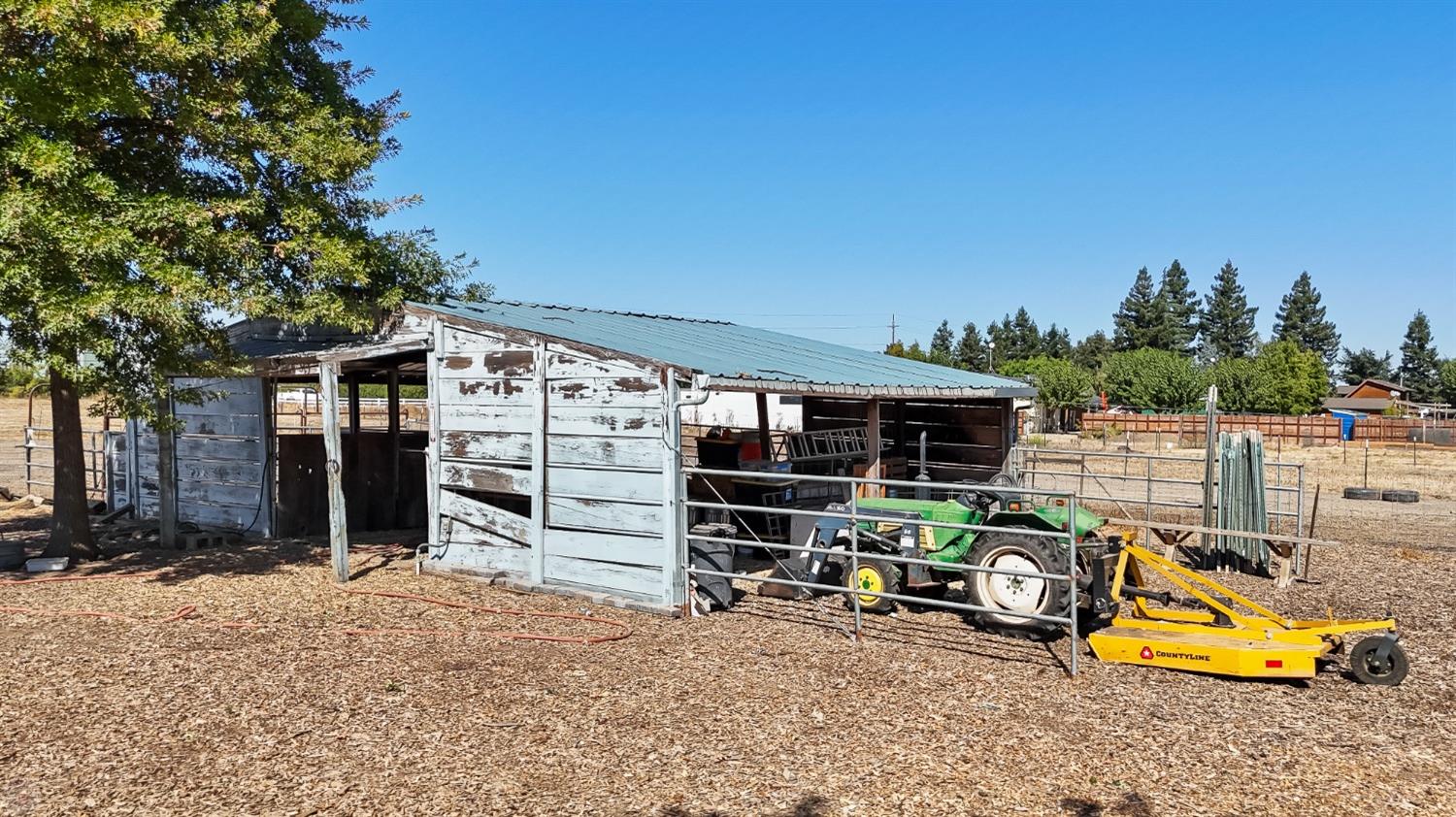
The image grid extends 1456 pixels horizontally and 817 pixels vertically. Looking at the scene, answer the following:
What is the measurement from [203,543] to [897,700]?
405 inches

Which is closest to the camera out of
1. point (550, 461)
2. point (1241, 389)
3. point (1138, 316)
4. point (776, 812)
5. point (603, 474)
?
point (776, 812)

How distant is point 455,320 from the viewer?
34.7 ft

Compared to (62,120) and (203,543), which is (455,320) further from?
(203,543)

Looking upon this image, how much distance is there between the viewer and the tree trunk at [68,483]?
11047mm

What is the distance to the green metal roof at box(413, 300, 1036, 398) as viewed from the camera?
9.80m

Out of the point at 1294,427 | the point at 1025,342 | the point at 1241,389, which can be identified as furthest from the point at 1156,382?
the point at 1025,342

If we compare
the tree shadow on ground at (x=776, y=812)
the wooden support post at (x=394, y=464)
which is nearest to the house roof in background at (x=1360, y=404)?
the wooden support post at (x=394, y=464)

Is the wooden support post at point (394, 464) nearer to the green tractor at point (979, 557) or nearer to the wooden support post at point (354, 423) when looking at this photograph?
the wooden support post at point (354, 423)

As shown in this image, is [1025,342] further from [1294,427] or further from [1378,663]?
[1378,663]

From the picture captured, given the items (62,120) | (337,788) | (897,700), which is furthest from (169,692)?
(62,120)

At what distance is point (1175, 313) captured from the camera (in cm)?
9919

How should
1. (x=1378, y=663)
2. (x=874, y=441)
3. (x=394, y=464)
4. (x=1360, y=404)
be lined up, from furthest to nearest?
(x=1360, y=404)
(x=394, y=464)
(x=874, y=441)
(x=1378, y=663)

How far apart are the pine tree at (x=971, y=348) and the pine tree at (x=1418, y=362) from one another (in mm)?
39737

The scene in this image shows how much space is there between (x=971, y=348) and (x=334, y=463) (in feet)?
358
